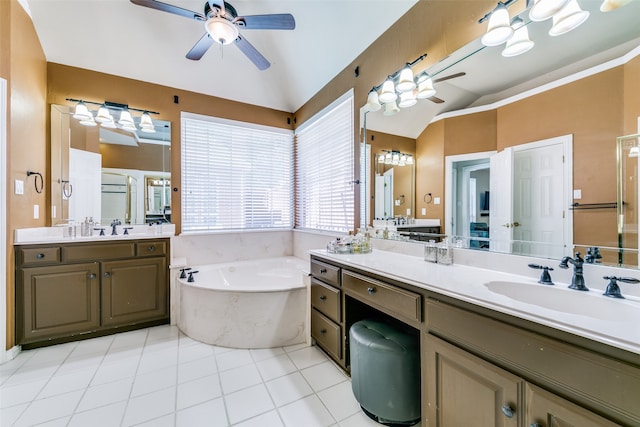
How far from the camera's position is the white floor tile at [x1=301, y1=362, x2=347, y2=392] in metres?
1.81

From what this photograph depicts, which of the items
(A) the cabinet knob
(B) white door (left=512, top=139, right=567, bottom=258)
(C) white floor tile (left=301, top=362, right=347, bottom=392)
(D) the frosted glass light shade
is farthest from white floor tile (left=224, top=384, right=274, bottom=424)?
(D) the frosted glass light shade

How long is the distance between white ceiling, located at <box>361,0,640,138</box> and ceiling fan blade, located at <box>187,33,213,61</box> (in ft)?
5.69

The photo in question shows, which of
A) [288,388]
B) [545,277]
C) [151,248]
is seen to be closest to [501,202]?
[545,277]

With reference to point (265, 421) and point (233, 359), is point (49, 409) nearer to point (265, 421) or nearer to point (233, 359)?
point (233, 359)

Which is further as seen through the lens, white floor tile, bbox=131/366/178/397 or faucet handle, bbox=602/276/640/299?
white floor tile, bbox=131/366/178/397

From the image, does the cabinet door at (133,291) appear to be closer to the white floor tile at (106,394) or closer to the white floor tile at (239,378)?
the white floor tile at (106,394)

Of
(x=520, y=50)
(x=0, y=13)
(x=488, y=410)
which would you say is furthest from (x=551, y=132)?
(x=0, y=13)

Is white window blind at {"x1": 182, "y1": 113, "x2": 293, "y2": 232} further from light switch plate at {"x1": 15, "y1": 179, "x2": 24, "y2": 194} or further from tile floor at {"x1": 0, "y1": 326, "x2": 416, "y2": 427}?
tile floor at {"x1": 0, "y1": 326, "x2": 416, "y2": 427}

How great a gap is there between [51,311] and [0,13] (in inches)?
95.0

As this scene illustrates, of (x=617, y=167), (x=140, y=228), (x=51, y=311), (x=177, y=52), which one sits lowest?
(x=51, y=311)

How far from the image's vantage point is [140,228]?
3.02m

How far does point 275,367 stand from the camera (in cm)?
201

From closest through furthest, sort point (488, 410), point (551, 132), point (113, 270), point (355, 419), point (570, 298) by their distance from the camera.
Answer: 1. point (488, 410)
2. point (570, 298)
3. point (551, 132)
4. point (355, 419)
5. point (113, 270)

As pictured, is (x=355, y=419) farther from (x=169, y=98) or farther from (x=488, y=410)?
(x=169, y=98)
